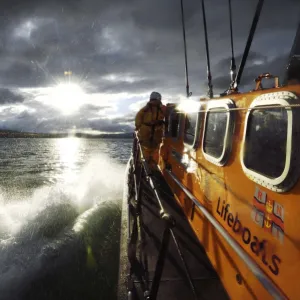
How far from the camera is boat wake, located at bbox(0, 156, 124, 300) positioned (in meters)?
5.01

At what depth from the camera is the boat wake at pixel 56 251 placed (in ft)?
16.4

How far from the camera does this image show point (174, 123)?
20.4ft

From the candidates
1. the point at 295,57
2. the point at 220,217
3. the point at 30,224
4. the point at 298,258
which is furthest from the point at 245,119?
the point at 30,224

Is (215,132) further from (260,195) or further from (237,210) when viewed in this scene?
(260,195)

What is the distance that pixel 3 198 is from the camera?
1356 cm

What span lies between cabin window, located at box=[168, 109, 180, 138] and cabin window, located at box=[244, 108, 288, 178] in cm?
344

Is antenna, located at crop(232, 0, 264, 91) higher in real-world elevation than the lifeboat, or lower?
higher

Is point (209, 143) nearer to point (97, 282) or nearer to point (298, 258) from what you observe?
point (298, 258)

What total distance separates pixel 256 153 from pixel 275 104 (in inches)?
19.0

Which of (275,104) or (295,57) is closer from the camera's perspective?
(275,104)

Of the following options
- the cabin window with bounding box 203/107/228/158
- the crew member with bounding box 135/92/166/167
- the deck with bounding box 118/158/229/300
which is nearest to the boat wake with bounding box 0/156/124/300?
the deck with bounding box 118/158/229/300

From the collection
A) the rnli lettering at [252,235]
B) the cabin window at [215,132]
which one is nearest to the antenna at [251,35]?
the cabin window at [215,132]

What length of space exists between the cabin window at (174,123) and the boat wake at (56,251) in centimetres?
325

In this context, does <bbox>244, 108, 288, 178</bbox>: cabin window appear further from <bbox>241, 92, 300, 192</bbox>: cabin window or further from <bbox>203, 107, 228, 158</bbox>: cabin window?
<bbox>203, 107, 228, 158</bbox>: cabin window
